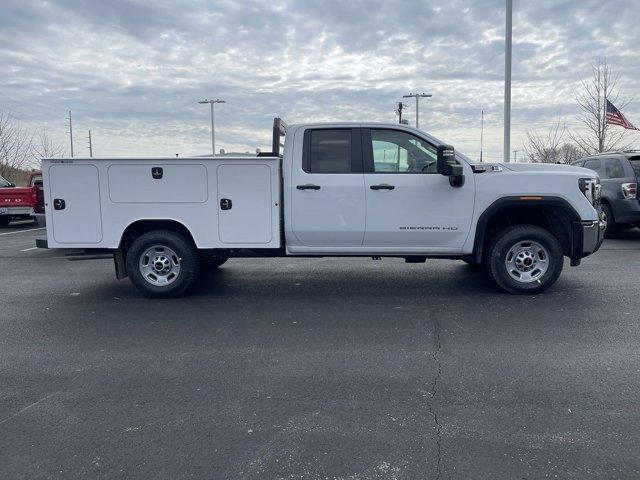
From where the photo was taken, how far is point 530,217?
6.86 m

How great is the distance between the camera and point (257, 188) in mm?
6387

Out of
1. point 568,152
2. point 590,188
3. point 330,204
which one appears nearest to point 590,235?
point 590,188

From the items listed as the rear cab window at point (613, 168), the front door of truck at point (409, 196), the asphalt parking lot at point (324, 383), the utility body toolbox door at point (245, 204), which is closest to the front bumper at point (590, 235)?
the asphalt parking lot at point (324, 383)

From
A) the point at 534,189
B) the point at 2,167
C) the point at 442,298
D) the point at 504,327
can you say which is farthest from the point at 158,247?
the point at 2,167

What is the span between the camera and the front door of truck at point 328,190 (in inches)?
252

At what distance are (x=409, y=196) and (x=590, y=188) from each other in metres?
2.22

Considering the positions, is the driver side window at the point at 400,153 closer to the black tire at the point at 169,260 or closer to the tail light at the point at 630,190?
the black tire at the point at 169,260

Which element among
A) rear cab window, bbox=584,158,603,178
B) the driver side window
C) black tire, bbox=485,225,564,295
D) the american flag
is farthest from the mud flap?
the american flag

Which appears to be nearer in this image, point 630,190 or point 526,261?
point 526,261

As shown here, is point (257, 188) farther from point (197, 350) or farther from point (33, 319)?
point (33, 319)

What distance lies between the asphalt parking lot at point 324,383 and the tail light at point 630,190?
4140 millimetres

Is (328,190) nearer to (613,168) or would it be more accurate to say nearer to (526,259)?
(526,259)

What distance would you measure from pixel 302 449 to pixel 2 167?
115ft

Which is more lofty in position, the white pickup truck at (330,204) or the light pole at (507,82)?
the light pole at (507,82)
